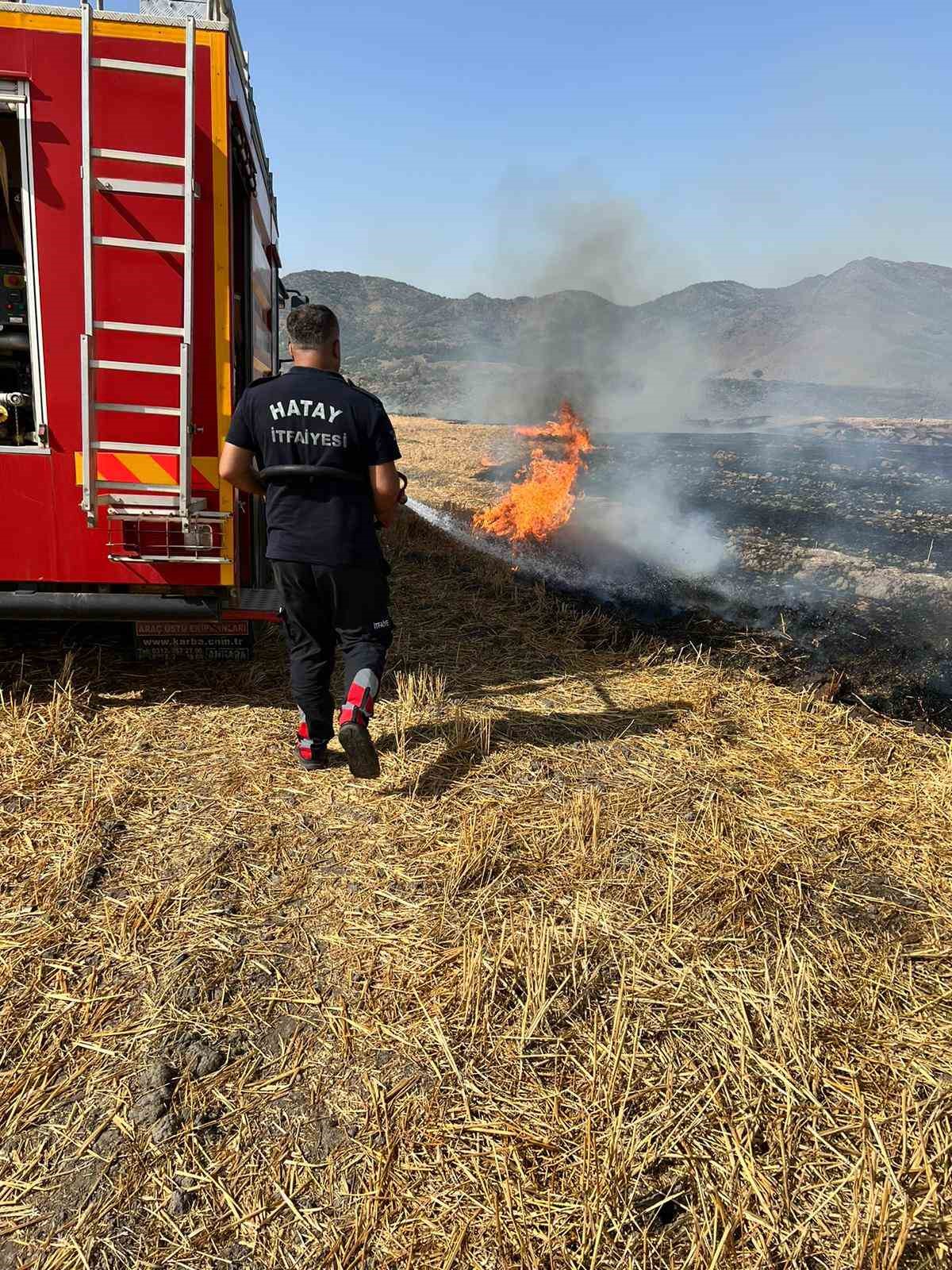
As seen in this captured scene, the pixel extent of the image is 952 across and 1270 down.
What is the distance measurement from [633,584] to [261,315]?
458 cm

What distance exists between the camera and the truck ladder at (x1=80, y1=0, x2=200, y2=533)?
381cm

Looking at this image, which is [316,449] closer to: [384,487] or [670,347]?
[384,487]

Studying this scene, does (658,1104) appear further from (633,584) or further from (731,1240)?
(633,584)

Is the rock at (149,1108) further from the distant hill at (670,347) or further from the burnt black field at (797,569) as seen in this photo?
the distant hill at (670,347)

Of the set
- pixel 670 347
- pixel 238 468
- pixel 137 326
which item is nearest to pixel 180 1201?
pixel 238 468

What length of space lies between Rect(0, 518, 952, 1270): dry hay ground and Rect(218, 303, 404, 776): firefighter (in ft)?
1.65

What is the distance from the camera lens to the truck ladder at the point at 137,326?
3809 mm

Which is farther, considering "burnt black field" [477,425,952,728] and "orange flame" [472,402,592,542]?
"orange flame" [472,402,592,542]

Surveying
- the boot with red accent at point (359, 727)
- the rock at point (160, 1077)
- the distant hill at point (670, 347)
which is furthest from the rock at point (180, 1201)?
the distant hill at point (670, 347)

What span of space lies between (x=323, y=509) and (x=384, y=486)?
0.32 m

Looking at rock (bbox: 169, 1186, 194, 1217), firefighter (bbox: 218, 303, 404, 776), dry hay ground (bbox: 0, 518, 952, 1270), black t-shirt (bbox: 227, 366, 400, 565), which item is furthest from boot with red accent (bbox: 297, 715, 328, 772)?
rock (bbox: 169, 1186, 194, 1217)

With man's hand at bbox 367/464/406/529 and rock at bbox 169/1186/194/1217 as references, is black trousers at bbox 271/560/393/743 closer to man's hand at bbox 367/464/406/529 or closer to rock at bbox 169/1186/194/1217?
man's hand at bbox 367/464/406/529

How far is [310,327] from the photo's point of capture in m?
3.54

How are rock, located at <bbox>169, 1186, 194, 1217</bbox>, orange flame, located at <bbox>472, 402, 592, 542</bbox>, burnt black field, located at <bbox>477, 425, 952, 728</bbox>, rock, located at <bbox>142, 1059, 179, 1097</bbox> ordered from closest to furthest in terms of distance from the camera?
rock, located at <bbox>169, 1186, 194, 1217</bbox> → rock, located at <bbox>142, 1059, 179, 1097</bbox> → burnt black field, located at <bbox>477, 425, 952, 728</bbox> → orange flame, located at <bbox>472, 402, 592, 542</bbox>
